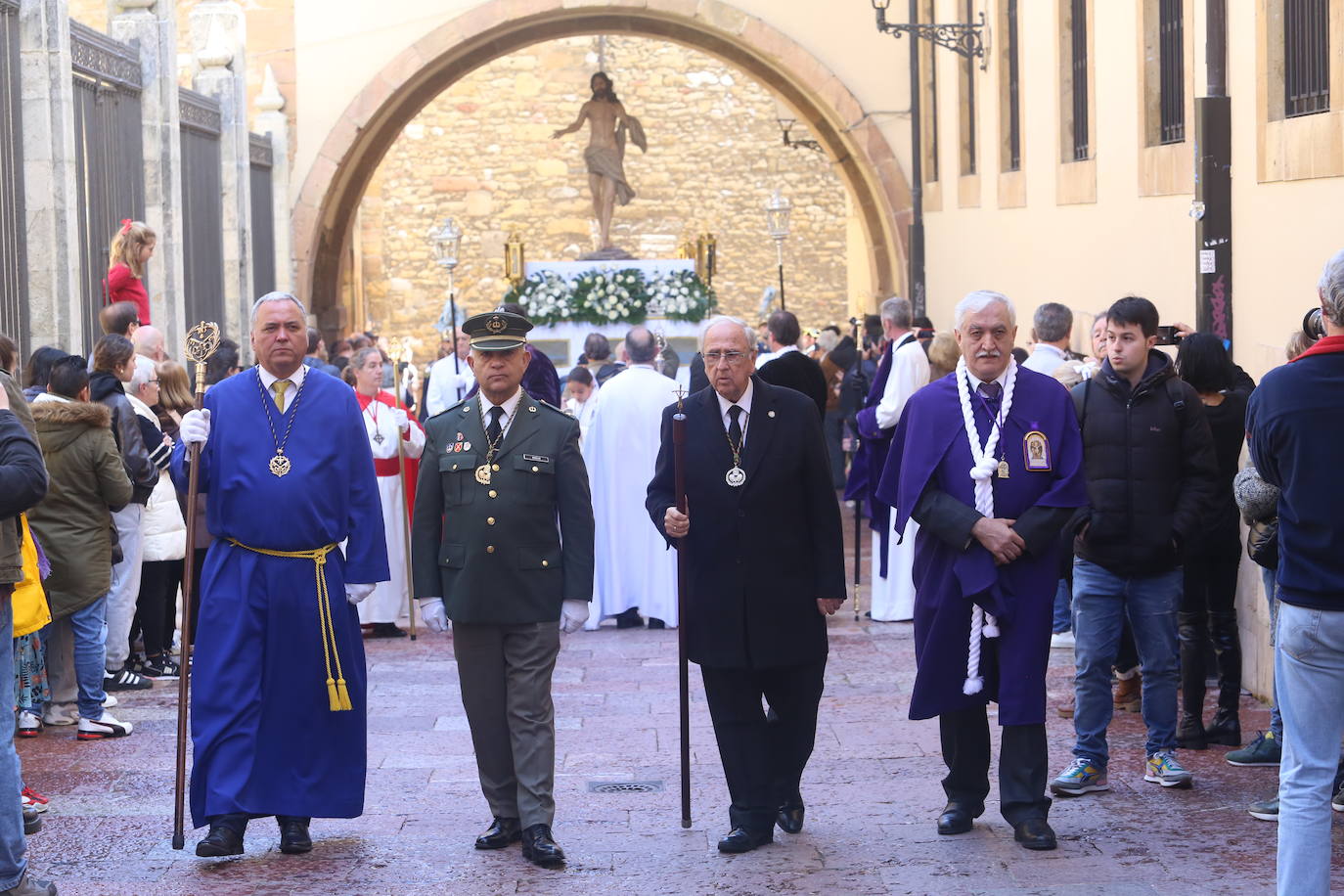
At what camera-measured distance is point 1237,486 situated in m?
6.18

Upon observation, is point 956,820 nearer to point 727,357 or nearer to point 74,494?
point 727,357

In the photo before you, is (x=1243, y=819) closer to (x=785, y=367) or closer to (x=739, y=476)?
(x=739, y=476)

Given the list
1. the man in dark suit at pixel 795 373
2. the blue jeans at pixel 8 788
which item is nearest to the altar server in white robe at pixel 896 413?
the man in dark suit at pixel 795 373

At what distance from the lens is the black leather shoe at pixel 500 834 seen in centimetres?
614

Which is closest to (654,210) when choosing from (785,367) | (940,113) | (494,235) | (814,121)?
(494,235)

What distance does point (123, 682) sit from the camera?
30.6 ft

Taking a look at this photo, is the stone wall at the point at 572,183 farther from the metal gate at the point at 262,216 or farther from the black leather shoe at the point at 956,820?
the black leather shoe at the point at 956,820

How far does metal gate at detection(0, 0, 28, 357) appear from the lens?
964 centimetres

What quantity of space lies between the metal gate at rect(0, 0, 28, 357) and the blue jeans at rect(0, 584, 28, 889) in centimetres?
446

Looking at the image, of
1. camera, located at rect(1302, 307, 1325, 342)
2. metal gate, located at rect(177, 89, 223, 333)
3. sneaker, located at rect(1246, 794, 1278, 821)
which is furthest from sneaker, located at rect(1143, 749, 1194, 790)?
metal gate, located at rect(177, 89, 223, 333)

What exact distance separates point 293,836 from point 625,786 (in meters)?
1.49

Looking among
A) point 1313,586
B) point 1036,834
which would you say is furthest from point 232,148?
point 1313,586

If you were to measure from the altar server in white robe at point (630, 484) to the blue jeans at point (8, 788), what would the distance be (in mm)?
6224

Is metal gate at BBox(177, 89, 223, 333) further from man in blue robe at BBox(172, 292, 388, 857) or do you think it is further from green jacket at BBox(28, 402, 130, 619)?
man in blue robe at BBox(172, 292, 388, 857)
